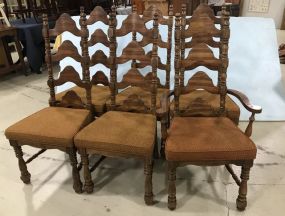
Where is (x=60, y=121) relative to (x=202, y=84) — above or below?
below

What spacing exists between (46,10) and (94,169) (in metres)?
3.78

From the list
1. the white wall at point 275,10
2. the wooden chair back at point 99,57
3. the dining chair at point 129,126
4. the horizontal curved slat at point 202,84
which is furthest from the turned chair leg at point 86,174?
the white wall at point 275,10

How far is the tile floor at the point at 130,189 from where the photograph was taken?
68.3 inches

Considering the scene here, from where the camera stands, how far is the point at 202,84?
1.87 m

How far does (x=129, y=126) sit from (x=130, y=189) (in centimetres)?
48

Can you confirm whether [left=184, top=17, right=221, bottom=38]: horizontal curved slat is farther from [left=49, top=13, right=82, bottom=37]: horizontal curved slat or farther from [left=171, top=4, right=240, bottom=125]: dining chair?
[left=49, top=13, right=82, bottom=37]: horizontal curved slat

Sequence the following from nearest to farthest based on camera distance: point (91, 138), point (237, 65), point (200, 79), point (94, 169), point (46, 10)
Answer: point (91, 138) → point (200, 79) → point (94, 169) → point (237, 65) → point (46, 10)

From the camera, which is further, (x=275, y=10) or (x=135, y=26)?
(x=275, y=10)

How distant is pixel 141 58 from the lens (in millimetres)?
1920

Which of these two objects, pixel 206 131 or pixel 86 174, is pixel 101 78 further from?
pixel 206 131

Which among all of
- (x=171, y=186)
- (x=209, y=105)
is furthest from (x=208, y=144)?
(x=209, y=105)

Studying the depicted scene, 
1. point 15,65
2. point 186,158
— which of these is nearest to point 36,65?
point 15,65

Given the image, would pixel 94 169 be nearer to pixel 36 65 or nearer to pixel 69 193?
pixel 69 193

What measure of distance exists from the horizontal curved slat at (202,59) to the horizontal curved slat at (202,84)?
74 millimetres
